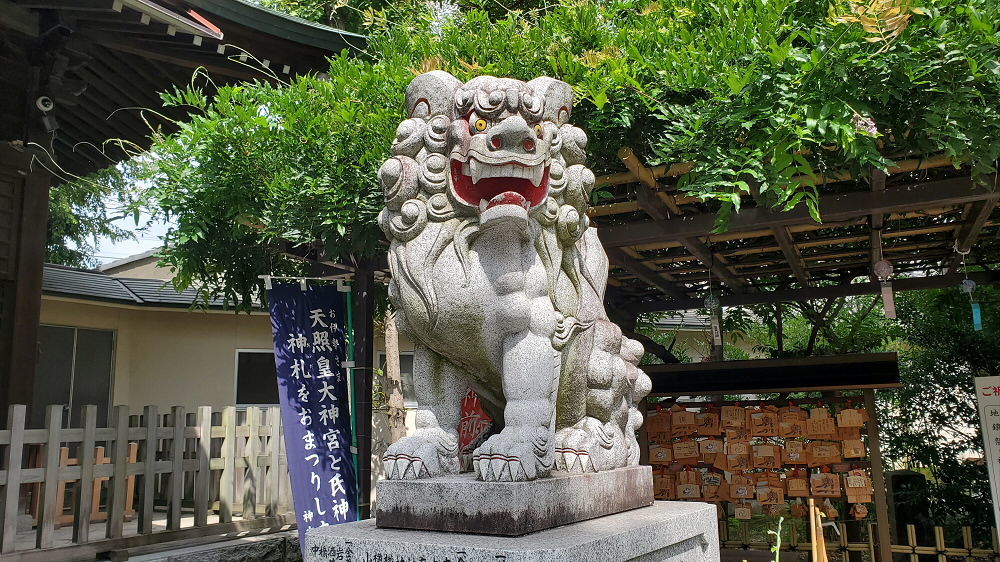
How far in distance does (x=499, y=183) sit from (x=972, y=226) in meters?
4.15

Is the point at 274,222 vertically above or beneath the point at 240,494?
above

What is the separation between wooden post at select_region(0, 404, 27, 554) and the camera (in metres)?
4.88

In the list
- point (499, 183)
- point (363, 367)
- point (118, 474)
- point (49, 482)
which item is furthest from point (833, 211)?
point (49, 482)

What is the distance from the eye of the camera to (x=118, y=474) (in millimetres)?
5605

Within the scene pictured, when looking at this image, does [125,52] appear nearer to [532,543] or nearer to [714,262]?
[714,262]

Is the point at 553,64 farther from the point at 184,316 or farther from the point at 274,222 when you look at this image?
the point at 184,316

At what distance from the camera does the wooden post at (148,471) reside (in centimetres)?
576

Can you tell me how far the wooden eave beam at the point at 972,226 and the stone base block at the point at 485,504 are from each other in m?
3.56

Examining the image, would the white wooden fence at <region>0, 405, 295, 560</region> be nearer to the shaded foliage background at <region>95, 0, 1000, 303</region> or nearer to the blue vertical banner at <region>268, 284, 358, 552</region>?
the blue vertical banner at <region>268, 284, 358, 552</region>

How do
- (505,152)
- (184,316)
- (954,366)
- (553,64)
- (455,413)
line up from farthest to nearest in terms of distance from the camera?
1. (184,316)
2. (954,366)
3. (553,64)
4. (455,413)
5. (505,152)

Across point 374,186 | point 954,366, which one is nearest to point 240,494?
point 374,186

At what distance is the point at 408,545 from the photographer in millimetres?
2482

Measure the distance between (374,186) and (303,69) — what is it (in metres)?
2.63

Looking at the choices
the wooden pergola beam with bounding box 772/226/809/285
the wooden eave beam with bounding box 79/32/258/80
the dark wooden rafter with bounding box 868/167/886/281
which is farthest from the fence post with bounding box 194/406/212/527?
the dark wooden rafter with bounding box 868/167/886/281
